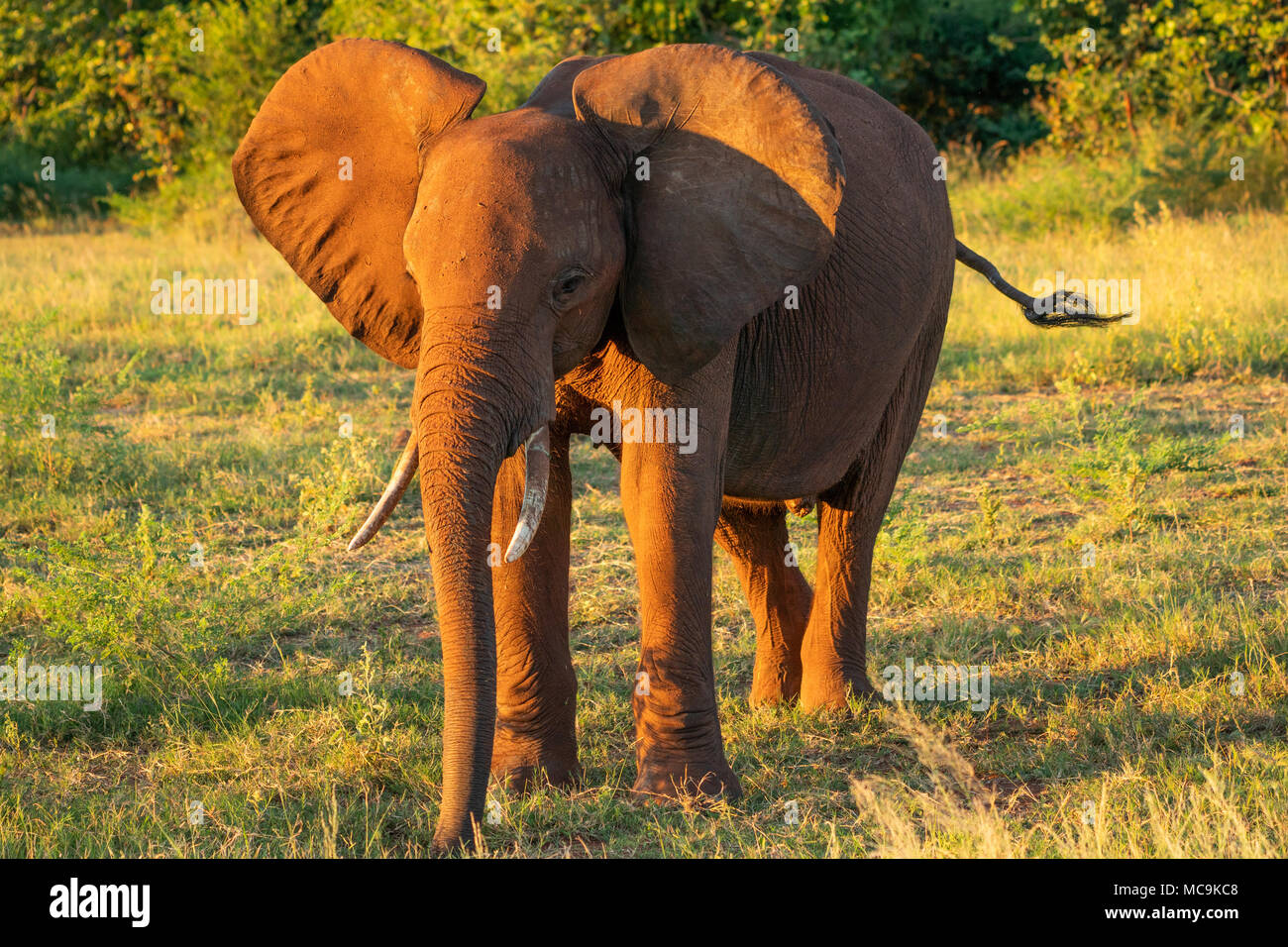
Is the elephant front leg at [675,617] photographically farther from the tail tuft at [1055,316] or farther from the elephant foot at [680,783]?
the tail tuft at [1055,316]

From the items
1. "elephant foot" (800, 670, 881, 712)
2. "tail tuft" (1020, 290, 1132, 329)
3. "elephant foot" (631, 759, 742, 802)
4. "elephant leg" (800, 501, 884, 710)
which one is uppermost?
"tail tuft" (1020, 290, 1132, 329)

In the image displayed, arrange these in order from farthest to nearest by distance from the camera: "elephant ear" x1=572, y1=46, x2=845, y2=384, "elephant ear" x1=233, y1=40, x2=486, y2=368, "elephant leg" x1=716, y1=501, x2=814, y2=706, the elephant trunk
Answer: "elephant leg" x1=716, y1=501, x2=814, y2=706 → "elephant ear" x1=233, y1=40, x2=486, y2=368 → "elephant ear" x1=572, y1=46, x2=845, y2=384 → the elephant trunk

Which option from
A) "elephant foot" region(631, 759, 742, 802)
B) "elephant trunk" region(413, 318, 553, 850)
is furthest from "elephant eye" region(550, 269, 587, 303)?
"elephant foot" region(631, 759, 742, 802)

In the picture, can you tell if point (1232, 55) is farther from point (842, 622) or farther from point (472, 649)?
point (472, 649)

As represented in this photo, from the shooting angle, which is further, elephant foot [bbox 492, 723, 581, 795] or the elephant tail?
the elephant tail

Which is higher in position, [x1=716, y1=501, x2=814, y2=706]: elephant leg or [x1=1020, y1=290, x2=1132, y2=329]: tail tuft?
[x1=1020, y1=290, x2=1132, y2=329]: tail tuft

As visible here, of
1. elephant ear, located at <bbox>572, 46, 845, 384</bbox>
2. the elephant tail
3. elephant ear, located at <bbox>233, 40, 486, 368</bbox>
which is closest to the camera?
elephant ear, located at <bbox>572, 46, 845, 384</bbox>

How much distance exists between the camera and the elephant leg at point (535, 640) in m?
4.48

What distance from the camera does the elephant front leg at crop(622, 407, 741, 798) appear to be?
4230 millimetres

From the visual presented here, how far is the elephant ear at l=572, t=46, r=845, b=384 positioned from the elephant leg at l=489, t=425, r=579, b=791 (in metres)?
0.65

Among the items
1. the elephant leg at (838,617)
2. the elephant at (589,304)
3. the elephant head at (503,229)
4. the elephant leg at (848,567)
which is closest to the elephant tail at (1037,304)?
the elephant leg at (848,567)

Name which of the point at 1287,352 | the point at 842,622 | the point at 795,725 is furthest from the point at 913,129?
the point at 1287,352

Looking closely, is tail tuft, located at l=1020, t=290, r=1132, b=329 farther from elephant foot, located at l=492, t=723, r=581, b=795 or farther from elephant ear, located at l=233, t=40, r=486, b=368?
elephant ear, located at l=233, t=40, r=486, b=368
